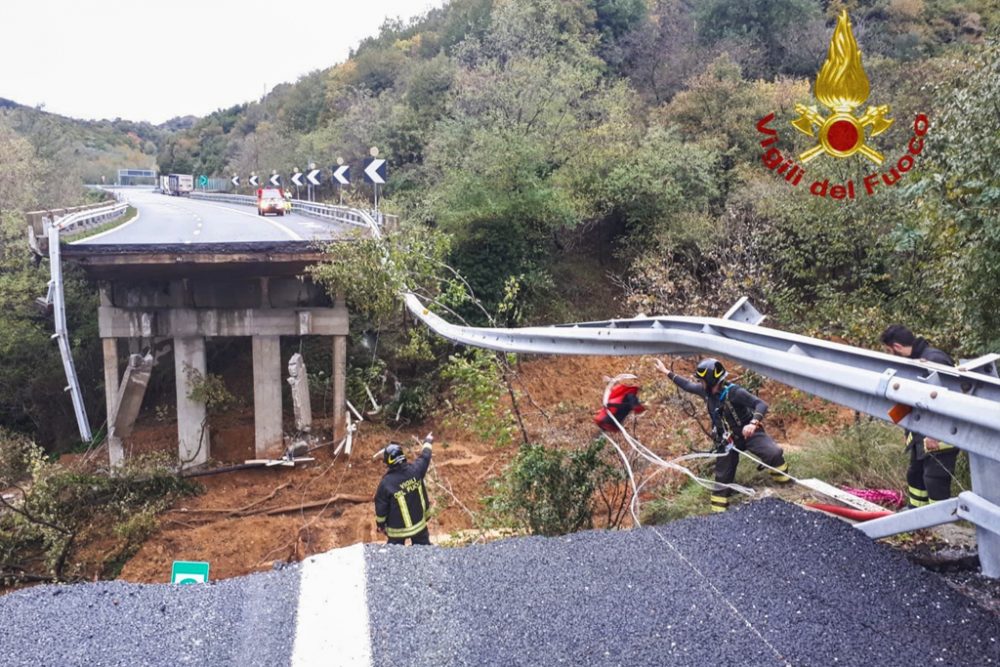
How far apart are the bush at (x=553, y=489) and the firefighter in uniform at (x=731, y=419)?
99cm

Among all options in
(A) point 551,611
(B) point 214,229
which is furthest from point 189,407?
(A) point 551,611

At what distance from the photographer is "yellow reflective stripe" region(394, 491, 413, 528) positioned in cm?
721

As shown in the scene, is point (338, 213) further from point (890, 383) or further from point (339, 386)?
point (890, 383)

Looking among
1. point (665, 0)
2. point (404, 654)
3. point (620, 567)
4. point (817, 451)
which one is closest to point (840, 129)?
point (817, 451)

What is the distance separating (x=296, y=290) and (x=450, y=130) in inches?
352

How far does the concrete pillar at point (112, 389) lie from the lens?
1787cm

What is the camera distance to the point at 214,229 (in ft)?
72.6

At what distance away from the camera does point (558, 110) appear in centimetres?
2330

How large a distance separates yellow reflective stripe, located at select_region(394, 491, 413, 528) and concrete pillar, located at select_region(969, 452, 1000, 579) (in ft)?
17.1

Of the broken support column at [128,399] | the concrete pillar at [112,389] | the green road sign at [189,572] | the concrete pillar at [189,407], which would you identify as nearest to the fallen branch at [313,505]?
the concrete pillar at [189,407]

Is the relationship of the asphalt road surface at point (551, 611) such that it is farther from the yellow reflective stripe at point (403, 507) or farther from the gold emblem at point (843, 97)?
the gold emblem at point (843, 97)

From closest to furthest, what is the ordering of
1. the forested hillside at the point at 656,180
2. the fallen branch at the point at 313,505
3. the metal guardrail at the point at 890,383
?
the metal guardrail at the point at 890,383, the forested hillside at the point at 656,180, the fallen branch at the point at 313,505

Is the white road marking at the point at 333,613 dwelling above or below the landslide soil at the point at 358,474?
above

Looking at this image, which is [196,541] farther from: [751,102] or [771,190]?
[751,102]
